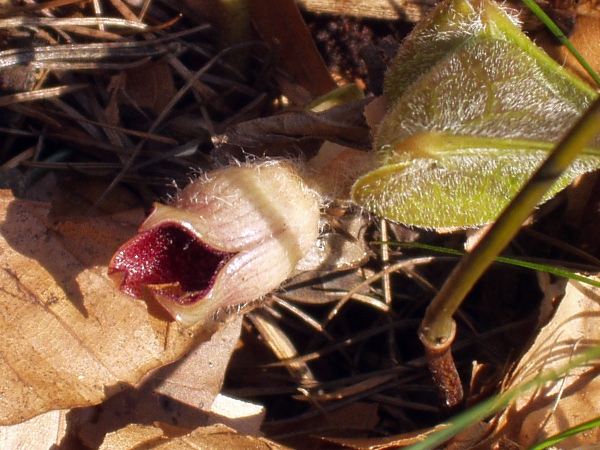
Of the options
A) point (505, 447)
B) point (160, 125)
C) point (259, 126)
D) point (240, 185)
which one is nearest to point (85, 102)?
point (160, 125)

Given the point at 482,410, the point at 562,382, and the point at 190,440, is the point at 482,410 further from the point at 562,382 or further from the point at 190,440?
the point at 190,440

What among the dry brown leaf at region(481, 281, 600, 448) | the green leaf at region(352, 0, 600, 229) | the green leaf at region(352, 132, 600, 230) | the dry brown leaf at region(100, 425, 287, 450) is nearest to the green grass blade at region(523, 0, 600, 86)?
the green leaf at region(352, 0, 600, 229)

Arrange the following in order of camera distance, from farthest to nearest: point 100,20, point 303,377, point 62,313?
point 100,20 < point 303,377 < point 62,313

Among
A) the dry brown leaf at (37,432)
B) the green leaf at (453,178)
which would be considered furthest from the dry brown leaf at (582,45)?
the dry brown leaf at (37,432)

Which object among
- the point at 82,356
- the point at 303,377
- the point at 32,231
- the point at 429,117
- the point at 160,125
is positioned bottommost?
the point at 303,377

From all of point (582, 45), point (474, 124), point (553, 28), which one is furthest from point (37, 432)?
point (582, 45)

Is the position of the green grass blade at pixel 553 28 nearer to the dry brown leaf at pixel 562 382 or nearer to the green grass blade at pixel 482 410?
the dry brown leaf at pixel 562 382

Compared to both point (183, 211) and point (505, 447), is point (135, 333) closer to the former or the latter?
point (183, 211)
